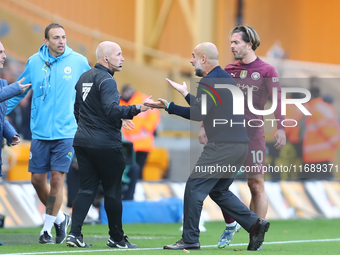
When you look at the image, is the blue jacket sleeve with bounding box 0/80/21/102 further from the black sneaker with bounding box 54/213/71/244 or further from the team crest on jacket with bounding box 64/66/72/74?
the black sneaker with bounding box 54/213/71/244

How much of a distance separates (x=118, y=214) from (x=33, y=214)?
3743 millimetres

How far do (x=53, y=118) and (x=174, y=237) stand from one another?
2405 mm

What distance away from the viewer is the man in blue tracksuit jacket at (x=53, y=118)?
23.3 ft

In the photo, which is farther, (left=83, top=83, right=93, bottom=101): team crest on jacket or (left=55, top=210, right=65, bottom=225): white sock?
(left=55, top=210, right=65, bottom=225): white sock

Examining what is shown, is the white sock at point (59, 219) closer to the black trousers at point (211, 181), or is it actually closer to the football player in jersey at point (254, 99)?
the black trousers at point (211, 181)

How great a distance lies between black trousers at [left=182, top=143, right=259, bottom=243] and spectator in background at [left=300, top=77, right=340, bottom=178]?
23.7 feet

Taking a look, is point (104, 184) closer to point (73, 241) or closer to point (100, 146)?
point (100, 146)

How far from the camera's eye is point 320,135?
1323 cm

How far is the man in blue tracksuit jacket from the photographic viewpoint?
7098mm

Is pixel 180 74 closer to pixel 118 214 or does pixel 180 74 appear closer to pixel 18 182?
pixel 18 182

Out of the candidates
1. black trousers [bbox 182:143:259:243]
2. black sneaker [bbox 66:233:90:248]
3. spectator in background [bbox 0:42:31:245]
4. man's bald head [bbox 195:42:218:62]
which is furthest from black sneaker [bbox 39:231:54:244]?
man's bald head [bbox 195:42:218:62]

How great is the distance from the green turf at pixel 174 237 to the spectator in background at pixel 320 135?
6.75 feet

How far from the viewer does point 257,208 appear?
23.1 feet

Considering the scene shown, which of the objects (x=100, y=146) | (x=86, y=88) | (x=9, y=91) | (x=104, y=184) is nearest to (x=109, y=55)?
(x=86, y=88)
